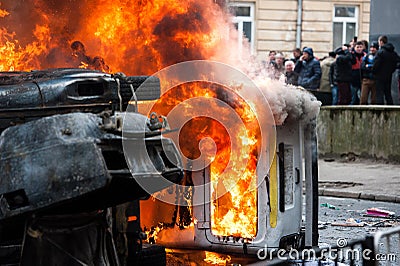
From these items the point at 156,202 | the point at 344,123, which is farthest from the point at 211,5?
the point at 344,123

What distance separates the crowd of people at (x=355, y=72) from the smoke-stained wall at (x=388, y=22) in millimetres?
420

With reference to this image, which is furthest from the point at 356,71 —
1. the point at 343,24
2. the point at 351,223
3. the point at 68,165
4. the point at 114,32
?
the point at 68,165

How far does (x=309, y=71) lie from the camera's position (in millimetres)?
19953

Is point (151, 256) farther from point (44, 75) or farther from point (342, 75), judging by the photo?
point (342, 75)

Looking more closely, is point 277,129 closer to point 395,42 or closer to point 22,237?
point 22,237

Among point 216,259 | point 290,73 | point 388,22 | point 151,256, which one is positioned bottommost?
point 216,259

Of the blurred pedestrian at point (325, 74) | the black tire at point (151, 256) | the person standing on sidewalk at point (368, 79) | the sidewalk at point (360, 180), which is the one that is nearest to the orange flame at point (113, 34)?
the black tire at point (151, 256)

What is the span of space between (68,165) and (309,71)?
15657 mm

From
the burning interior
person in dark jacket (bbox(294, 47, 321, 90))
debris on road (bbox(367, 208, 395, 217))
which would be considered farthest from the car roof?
person in dark jacket (bbox(294, 47, 321, 90))

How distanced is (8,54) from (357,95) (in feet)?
40.7

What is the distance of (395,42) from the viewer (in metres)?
20.1

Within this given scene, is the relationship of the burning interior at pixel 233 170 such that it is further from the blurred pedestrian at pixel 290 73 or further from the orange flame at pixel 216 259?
the blurred pedestrian at pixel 290 73

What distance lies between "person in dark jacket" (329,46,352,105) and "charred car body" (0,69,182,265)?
569 inches

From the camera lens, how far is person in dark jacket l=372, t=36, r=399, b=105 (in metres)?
19.1
